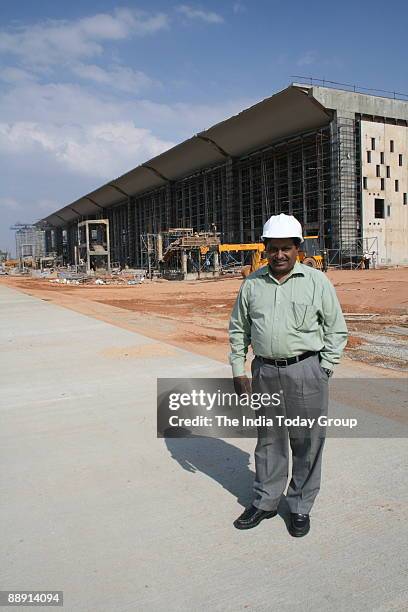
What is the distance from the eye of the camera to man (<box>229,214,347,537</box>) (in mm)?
3135

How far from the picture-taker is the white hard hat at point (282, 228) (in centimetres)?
312

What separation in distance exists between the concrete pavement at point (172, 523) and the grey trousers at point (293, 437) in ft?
0.66

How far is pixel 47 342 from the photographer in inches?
424

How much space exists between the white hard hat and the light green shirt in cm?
21

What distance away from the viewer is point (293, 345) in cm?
312

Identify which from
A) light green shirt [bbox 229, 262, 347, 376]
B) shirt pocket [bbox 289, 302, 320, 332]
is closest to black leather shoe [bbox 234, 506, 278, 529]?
light green shirt [bbox 229, 262, 347, 376]

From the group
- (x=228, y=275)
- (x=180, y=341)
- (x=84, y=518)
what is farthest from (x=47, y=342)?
(x=228, y=275)

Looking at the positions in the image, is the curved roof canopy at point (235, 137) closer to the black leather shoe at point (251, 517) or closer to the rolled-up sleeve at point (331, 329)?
the rolled-up sleeve at point (331, 329)

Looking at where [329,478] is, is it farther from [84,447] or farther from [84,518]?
[84,447]

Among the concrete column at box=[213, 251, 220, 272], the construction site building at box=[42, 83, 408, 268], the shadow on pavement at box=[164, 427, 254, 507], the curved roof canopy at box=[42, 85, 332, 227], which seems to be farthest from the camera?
the concrete column at box=[213, 251, 220, 272]

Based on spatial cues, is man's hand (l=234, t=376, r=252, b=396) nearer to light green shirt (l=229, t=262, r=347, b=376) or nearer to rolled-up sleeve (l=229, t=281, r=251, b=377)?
rolled-up sleeve (l=229, t=281, r=251, b=377)

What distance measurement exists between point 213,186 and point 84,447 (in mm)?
59042

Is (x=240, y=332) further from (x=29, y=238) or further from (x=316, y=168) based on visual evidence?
(x=29, y=238)

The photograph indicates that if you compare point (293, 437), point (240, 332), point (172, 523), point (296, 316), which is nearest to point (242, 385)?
point (240, 332)
